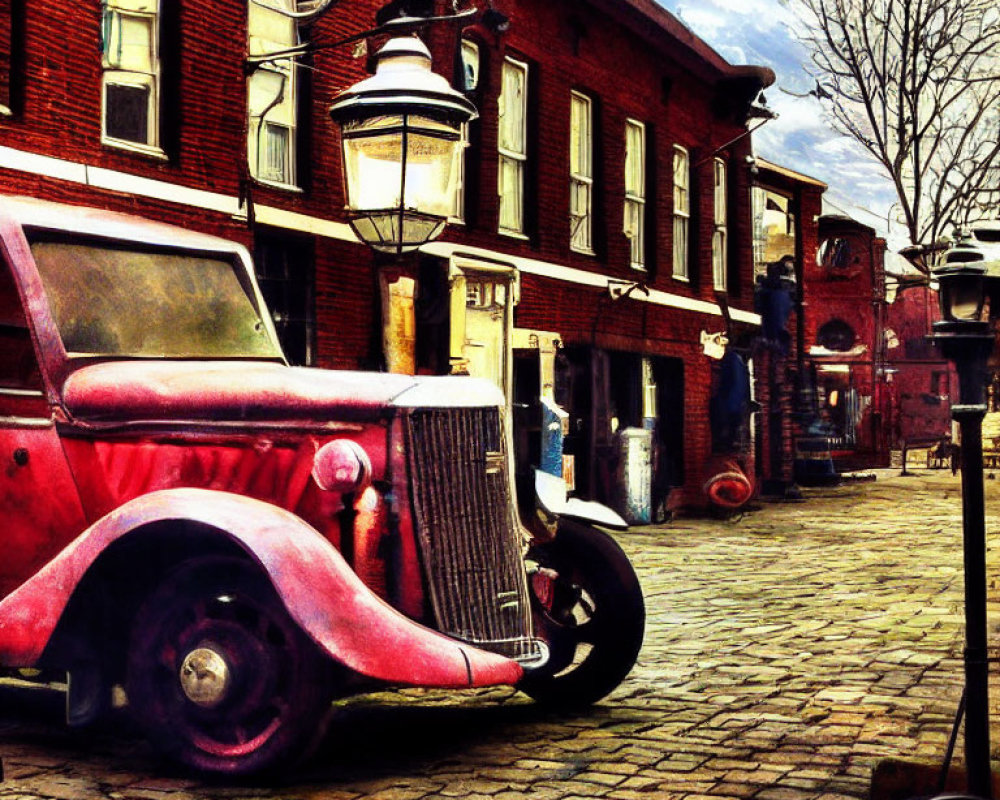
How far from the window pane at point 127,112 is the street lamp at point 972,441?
7.29 m

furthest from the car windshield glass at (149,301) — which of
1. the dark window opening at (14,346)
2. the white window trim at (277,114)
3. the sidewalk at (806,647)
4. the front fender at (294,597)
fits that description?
the white window trim at (277,114)

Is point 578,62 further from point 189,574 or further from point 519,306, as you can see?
point 189,574

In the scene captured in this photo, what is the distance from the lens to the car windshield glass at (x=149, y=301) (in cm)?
656

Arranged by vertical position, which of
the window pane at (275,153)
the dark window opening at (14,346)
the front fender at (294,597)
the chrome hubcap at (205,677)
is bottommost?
the chrome hubcap at (205,677)

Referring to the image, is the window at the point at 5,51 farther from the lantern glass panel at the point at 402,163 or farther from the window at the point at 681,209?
the window at the point at 681,209

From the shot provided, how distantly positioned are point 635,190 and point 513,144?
3.85m

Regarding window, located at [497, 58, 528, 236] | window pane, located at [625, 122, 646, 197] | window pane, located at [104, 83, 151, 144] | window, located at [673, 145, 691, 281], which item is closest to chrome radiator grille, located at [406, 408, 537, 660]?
window pane, located at [104, 83, 151, 144]

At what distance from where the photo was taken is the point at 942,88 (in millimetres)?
33156

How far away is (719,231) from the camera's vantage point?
79.0 ft

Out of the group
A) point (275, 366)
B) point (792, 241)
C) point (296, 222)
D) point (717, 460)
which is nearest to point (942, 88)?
point (792, 241)

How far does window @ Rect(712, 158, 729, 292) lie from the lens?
23938 millimetres

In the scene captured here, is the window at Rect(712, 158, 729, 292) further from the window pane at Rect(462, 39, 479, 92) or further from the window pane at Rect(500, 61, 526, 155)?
the window pane at Rect(462, 39, 479, 92)

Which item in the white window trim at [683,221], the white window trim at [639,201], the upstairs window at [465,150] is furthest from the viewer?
the white window trim at [683,221]

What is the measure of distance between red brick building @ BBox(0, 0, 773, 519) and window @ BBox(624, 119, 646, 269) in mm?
50
